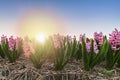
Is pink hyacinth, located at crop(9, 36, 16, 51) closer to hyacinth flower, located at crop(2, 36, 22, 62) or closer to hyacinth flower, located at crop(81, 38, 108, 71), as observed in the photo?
hyacinth flower, located at crop(2, 36, 22, 62)

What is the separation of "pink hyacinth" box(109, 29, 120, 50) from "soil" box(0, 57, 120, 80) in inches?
16.6

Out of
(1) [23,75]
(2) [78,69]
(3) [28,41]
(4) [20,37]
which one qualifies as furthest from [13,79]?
(4) [20,37]

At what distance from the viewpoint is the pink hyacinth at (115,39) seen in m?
5.68

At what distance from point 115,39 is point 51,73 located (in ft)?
4.10

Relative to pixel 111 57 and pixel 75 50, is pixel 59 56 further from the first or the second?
pixel 111 57

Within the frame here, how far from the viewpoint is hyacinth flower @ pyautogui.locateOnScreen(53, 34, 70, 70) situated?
5699 millimetres

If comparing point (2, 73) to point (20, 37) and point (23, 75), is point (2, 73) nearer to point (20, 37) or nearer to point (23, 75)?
point (23, 75)

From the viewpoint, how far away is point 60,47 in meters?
5.90

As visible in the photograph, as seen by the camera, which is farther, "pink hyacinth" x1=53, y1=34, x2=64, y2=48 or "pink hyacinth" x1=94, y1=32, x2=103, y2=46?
"pink hyacinth" x1=94, y1=32, x2=103, y2=46

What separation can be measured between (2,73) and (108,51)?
74.4 inches

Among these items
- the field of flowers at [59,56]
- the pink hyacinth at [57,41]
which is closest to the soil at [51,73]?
the field of flowers at [59,56]

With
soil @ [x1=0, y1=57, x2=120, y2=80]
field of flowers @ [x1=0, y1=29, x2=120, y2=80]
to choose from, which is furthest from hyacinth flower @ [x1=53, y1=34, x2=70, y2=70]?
soil @ [x1=0, y1=57, x2=120, y2=80]

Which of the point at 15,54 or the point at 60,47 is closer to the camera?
the point at 60,47

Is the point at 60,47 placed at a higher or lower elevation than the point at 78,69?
higher
